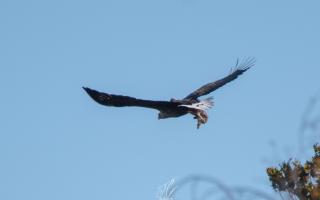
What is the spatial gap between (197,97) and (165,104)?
1652 millimetres

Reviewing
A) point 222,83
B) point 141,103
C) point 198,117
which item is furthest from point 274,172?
point 222,83

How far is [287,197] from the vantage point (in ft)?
24.1

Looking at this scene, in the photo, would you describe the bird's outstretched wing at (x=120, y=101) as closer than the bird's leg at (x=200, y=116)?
No

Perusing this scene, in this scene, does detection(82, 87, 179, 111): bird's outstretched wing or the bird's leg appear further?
detection(82, 87, 179, 111): bird's outstretched wing

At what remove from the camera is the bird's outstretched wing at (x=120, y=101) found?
14773 millimetres

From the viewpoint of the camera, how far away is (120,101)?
14859 mm

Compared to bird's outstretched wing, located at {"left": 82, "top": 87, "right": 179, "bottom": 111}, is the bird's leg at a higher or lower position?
lower

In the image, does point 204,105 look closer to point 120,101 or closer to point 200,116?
point 200,116

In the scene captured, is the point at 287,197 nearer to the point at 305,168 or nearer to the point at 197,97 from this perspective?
the point at 305,168

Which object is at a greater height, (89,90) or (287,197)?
(89,90)

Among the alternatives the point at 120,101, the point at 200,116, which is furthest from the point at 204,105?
the point at 120,101

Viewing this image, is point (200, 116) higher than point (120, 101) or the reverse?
the reverse

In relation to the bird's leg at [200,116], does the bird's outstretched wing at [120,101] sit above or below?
above

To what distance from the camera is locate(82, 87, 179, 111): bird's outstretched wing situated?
14773 mm
